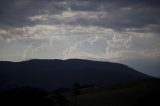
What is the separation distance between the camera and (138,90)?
9244 centimetres

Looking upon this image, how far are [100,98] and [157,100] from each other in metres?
22.4

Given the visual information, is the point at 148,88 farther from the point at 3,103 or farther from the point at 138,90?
the point at 3,103

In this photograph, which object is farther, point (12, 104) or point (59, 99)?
point (59, 99)

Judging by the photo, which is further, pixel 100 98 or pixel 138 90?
pixel 138 90

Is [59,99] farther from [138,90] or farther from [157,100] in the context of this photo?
[138,90]

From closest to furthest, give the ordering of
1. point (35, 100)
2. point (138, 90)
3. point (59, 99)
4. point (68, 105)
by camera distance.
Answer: point (35, 100) < point (59, 99) < point (68, 105) < point (138, 90)

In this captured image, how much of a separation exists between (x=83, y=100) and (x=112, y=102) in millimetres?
11621

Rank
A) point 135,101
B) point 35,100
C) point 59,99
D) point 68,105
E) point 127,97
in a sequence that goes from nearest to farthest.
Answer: point 35,100 → point 59,99 → point 68,105 → point 135,101 → point 127,97

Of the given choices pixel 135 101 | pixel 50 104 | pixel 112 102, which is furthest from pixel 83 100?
pixel 50 104

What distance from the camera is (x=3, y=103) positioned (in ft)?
192

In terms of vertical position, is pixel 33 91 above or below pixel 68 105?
above

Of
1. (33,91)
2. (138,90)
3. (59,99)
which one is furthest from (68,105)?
(138,90)

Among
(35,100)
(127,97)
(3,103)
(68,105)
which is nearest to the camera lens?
(3,103)

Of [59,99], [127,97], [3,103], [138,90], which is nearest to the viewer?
[3,103]
